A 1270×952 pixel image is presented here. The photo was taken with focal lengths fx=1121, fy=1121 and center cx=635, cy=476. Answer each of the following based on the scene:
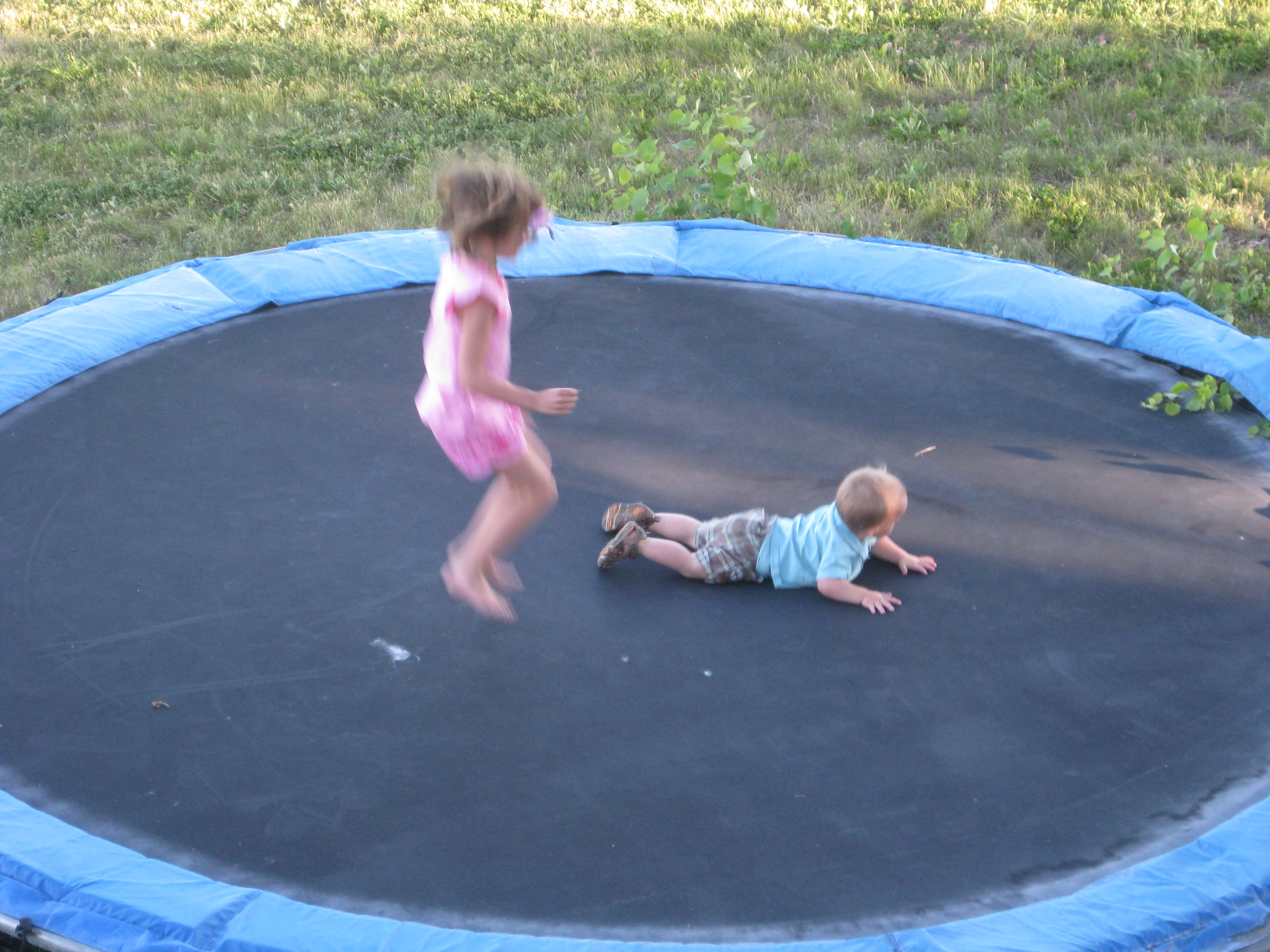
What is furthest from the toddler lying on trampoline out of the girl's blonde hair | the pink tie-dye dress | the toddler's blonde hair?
the girl's blonde hair

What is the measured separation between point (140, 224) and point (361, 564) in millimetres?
2948

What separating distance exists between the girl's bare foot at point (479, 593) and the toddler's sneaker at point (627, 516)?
0.83 ft

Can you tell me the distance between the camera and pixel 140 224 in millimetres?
4328

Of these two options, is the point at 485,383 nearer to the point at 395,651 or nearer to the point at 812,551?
the point at 395,651

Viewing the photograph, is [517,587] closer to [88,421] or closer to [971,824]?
[971,824]

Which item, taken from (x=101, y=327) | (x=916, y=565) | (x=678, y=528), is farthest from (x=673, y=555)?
(x=101, y=327)

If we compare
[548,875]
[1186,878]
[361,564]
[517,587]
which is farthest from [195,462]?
[1186,878]

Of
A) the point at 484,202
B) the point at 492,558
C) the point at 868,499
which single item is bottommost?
the point at 492,558

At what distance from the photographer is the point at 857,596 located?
185cm

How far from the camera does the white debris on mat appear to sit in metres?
1.77

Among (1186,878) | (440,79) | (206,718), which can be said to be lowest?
(206,718)

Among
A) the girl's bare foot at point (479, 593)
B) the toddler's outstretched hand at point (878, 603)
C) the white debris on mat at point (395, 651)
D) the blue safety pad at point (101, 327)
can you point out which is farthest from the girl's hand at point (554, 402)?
the blue safety pad at point (101, 327)

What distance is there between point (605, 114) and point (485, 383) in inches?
147

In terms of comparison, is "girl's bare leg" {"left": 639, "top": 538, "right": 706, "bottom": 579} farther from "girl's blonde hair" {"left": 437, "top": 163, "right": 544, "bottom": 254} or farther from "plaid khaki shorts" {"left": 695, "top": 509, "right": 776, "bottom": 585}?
"girl's blonde hair" {"left": 437, "top": 163, "right": 544, "bottom": 254}
